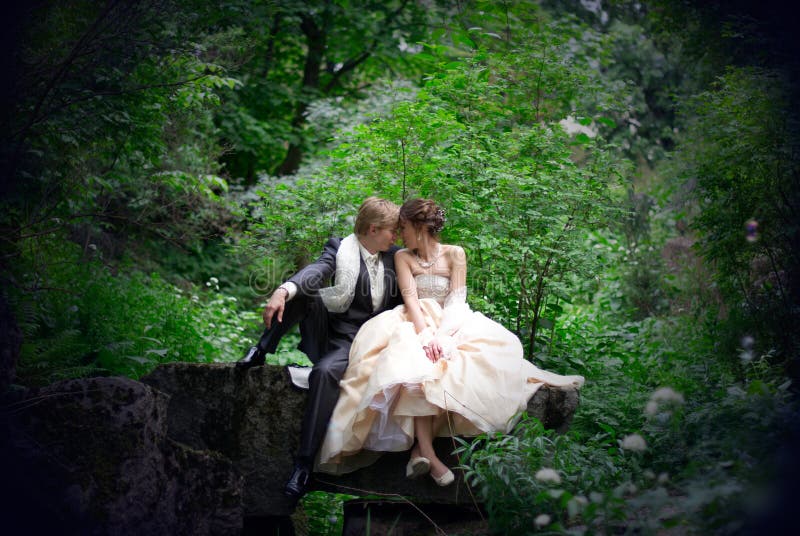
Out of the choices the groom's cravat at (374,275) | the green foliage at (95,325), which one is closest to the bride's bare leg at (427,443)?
the groom's cravat at (374,275)

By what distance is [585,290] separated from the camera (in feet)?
18.2

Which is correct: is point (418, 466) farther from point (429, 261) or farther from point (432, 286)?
point (429, 261)

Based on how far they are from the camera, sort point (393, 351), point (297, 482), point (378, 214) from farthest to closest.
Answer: point (378, 214) < point (393, 351) < point (297, 482)

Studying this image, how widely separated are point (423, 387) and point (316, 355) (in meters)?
0.93

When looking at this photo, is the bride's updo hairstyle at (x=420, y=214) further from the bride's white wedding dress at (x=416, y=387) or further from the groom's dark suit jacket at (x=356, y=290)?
the bride's white wedding dress at (x=416, y=387)

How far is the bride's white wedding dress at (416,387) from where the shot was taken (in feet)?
11.6

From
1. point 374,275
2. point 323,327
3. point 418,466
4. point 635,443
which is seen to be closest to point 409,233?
point 374,275

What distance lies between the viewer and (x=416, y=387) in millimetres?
3531

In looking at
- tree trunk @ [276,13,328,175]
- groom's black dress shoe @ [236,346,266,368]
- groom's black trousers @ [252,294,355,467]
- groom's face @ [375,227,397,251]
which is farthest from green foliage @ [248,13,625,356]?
tree trunk @ [276,13,328,175]

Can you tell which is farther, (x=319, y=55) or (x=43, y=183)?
(x=319, y=55)

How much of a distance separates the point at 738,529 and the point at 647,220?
801 centimetres

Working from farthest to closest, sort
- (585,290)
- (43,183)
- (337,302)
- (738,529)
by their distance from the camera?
1. (585,290)
2. (43,183)
3. (337,302)
4. (738,529)

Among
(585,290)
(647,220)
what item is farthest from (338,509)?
(647,220)

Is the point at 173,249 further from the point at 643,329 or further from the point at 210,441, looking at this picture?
the point at 643,329
